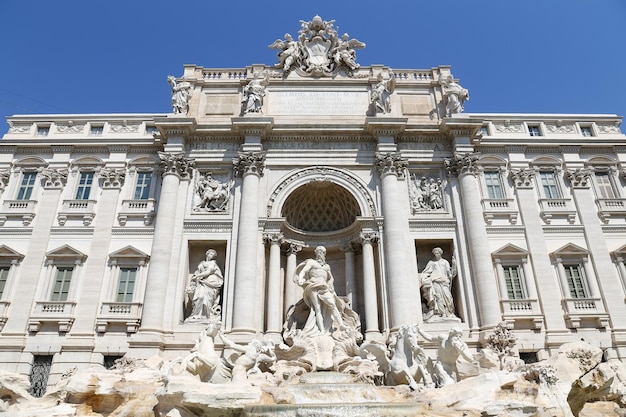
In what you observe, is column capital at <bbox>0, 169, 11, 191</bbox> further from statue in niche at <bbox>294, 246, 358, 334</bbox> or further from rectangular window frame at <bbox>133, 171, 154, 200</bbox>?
statue in niche at <bbox>294, 246, 358, 334</bbox>

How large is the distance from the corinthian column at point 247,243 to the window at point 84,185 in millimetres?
7593

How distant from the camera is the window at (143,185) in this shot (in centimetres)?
2202

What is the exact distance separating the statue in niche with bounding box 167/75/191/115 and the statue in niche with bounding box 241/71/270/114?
2.86 metres

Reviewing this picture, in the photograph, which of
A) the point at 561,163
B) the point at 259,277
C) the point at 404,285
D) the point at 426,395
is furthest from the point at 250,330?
the point at 561,163

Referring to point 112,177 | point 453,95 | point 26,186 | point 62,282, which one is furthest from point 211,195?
point 453,95

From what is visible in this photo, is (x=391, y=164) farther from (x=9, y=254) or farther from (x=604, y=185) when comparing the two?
(x=9, y=254)

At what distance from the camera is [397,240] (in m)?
19.9

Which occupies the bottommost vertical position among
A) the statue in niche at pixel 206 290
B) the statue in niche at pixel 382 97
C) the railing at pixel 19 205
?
the statue in niche at pixel 206 290

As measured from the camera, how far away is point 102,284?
19.8m

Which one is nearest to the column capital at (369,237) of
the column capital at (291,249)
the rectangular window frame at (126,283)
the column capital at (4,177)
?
the column capital at (291,249)

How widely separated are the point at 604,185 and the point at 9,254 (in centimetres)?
2955

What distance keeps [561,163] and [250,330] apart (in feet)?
58.8

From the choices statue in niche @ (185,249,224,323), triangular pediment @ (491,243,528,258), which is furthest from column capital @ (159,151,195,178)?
triangular pediment @ (491,243,528,258)

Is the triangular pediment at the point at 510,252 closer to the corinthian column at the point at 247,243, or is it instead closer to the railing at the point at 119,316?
the corinthian column at the point at 247,243
